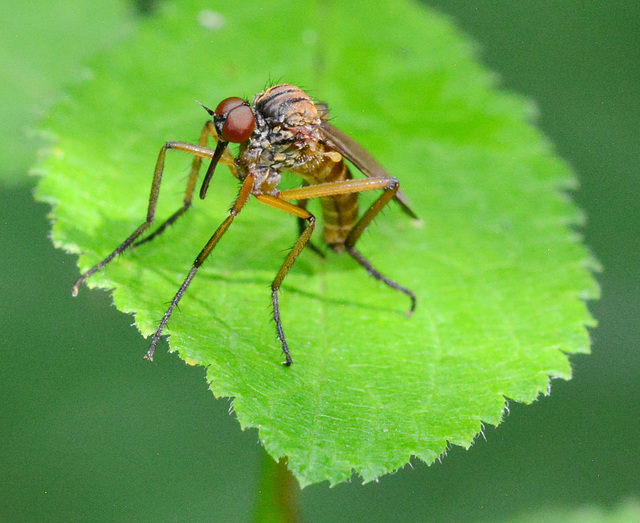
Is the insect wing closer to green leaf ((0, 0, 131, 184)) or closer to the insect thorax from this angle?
the insect thorax

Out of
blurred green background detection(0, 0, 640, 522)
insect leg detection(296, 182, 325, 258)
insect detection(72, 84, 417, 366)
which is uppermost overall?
insect detection(72, 84, 417, 366)

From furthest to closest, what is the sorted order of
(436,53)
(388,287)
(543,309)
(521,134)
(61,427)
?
(436,53), (521,134), (61,427), (388,287), (543,309)

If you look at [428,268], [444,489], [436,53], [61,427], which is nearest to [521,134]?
[436,53]

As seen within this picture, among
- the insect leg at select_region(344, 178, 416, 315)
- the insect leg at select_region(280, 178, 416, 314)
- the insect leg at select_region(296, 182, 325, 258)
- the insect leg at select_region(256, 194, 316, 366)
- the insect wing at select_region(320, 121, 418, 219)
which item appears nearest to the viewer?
the insect leg at select_region(256, 194, 316, 366)

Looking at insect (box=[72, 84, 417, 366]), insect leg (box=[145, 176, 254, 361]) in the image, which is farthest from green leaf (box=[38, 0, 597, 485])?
insect (box=[72, 84, 417, 366])

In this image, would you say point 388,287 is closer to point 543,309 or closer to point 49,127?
point 543,309

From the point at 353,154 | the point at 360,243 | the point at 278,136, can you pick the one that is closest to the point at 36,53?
the point at 278,136

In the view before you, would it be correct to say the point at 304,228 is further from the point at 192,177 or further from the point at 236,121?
the point at 236,121
